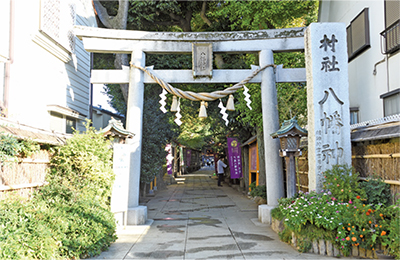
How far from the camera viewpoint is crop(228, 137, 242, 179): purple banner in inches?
802

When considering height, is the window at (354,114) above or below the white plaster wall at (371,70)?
below

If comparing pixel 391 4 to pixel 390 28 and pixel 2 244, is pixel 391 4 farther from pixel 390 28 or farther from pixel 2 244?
pixel 2 244

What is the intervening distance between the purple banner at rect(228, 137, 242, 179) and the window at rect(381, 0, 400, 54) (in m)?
10.9

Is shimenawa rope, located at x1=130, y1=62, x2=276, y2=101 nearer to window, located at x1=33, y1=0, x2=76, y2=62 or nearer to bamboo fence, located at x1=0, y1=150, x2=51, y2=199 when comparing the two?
window, located at x1=33, y1=0, x2=76, y2=62

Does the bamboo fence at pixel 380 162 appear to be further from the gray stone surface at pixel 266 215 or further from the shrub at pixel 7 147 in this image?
the shrub at pixel 7 147

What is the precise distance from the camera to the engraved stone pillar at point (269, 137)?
10.5 meters

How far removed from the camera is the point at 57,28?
1107cm

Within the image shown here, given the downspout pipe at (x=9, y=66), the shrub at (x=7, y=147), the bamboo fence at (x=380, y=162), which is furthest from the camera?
the downspout pipe at (x=9, y=66)

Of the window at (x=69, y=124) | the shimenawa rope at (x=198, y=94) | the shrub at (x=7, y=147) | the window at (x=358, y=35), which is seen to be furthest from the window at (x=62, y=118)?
the window at (x=358, y=35)

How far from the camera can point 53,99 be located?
11117mm

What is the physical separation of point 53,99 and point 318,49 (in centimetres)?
824

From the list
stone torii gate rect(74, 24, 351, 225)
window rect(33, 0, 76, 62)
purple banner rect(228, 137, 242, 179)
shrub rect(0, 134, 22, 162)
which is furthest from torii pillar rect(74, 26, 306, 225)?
purple banner rect(228, 137, 242, 179)

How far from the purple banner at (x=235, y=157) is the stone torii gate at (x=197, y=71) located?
9.64m

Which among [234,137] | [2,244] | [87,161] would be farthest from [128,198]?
[234,137]
